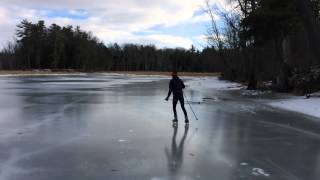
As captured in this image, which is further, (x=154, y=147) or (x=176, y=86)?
(x=176, y=86)

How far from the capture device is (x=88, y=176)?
802cm

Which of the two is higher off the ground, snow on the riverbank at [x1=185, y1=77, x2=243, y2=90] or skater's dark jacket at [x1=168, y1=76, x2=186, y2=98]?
skater's dark jacket at [x1=168, y1=76, x2=186, y2=98]

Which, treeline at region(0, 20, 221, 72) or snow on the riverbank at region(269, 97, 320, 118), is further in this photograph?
treeline at region(0, 20, 221, 72)

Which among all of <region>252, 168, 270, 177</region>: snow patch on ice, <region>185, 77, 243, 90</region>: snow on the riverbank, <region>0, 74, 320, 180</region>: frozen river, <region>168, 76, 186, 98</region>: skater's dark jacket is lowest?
<region>185, 77, 243, 90</region>: snow on the riverbank

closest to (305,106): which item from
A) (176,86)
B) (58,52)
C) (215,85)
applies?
(176,86)

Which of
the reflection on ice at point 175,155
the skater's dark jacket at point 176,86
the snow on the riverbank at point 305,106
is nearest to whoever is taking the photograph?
the reflection on ice at point 175,155

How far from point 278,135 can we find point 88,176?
6.79 meters

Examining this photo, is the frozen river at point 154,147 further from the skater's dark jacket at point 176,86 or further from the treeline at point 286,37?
the treeline at point 286,37

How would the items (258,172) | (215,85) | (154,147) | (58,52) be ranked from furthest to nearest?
(58,52)
(215,85)
(154,147)
(258,172)

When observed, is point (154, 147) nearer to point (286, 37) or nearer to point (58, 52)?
point (286, 37)

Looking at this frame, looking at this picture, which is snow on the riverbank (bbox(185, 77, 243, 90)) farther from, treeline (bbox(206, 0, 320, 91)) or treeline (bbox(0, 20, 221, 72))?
treeline (bbox(0, 20, 221, 72))

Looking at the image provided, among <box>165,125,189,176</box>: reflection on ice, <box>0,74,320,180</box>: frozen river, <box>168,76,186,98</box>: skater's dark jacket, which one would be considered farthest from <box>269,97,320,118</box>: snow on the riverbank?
<box>165,125,189,176</box>: reflection on ice

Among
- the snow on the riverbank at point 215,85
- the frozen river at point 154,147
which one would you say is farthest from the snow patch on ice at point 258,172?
the snow on the riverbank at point 215,85

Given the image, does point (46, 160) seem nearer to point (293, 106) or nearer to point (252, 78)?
point (293, 106)
